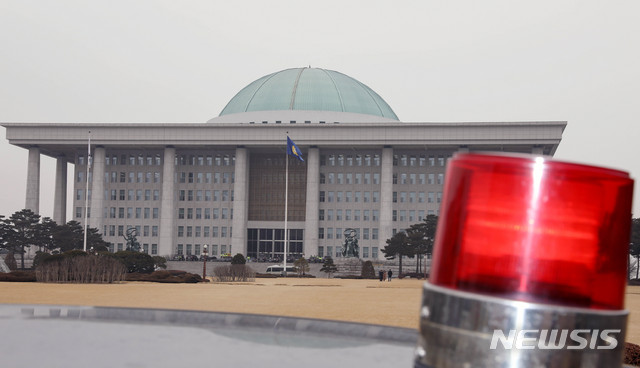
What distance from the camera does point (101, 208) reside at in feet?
353

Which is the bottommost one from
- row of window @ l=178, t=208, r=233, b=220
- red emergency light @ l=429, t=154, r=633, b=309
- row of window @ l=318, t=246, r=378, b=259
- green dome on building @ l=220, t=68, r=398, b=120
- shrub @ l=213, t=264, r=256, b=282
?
row of window @ l=318, t=246, r=378, b=259

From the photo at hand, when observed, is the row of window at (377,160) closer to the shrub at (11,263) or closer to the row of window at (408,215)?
the row of window at (408,215)

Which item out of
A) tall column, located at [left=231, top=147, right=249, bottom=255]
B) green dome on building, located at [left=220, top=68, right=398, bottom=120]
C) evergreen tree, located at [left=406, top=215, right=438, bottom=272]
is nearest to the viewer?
evergreen tree, located at [left=406, top=215, right=438, bottom=272]

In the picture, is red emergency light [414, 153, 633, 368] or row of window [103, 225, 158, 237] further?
row of window [103, 225, 158, 237]

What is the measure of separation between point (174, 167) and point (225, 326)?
10709 centimetres

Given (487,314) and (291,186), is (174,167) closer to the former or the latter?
(291,186)

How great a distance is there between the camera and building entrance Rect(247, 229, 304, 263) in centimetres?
10838

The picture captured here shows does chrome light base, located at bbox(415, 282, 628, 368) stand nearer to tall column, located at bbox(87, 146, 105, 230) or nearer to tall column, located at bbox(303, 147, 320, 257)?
tall column, located at bbox(303, 147, 320, 257)

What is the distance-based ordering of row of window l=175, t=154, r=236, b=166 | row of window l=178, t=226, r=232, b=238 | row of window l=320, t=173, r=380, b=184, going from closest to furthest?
row of window l=178, t=226, r=232, b=238 → row of window l=320, t=173, r=380, b=184 → row of window l=175, t=154, r=236, b=166

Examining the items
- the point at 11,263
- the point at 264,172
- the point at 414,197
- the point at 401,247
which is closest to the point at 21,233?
the point at 11,263

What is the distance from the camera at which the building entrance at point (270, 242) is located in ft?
356

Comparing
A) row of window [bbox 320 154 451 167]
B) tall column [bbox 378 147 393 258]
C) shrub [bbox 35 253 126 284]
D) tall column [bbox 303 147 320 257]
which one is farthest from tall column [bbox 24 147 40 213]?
shrub [bbox 35 253 126 284]

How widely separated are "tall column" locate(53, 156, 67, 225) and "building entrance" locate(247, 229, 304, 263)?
1237 inches

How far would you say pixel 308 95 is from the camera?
115 metres
